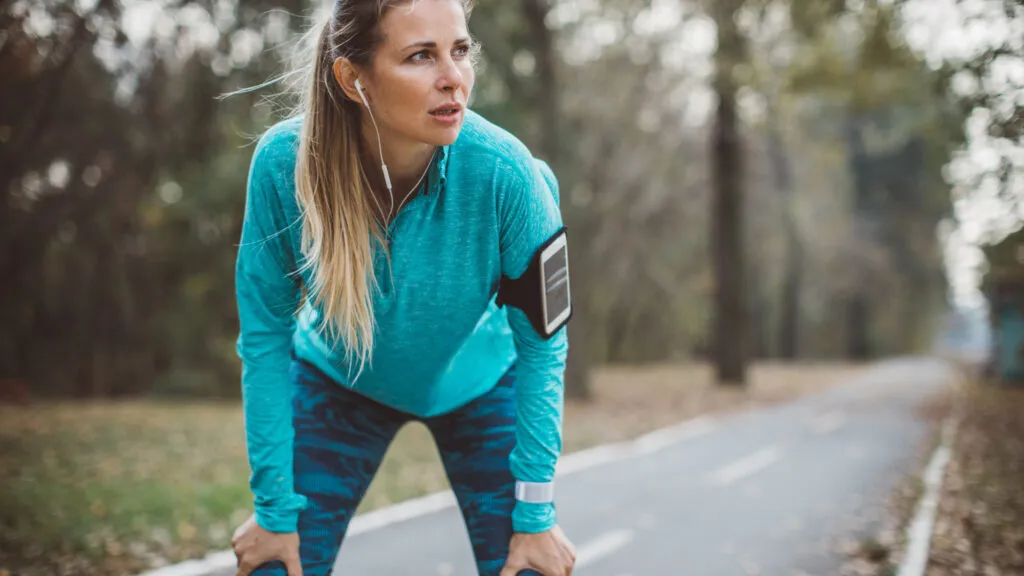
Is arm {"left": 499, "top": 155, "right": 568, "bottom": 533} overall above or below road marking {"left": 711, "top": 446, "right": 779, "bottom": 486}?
above

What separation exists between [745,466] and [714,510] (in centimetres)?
248

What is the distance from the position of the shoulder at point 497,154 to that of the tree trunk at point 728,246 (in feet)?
61.9

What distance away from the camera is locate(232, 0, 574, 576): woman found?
2.05m

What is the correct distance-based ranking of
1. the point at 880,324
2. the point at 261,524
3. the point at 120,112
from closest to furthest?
1. the point at 261,524
2. the point at 120,112
3. the point at 880,324

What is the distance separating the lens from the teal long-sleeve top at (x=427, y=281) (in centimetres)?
214

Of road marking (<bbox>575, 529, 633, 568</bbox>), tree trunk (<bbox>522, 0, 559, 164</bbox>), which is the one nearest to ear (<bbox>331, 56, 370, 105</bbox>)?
road marking (<bbox>575, 529, 633, 568</bbox>)

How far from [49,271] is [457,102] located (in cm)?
1661

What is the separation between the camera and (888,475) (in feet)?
29.9

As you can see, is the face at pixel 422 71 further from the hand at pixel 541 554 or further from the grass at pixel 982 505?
the grass at pixel 982 505

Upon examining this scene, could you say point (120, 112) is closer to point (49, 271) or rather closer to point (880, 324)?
point (49, 271)

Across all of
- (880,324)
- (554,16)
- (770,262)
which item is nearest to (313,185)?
(554,16)

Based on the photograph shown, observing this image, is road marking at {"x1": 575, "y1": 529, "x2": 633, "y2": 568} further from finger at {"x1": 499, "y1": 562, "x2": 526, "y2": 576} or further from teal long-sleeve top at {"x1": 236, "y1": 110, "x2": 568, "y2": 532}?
teal long-sleeve top at {"x1": 236, "y1": 110, "x2": 568, "y2": 532}

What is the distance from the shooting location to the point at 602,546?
19.5 ft

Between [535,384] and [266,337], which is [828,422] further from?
[266,337]
